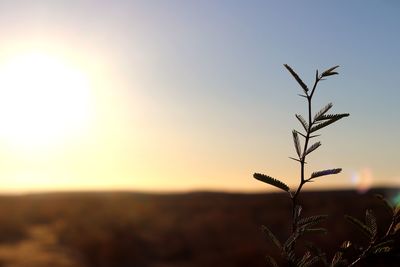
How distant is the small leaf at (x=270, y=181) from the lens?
1425 millimetres

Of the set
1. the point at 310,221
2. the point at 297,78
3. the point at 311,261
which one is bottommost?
the point at 311,261

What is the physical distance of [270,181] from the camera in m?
1.45

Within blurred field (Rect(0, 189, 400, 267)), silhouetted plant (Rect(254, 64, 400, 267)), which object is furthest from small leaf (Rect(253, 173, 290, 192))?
blurred field (Rect(0, 189, 400, 267))

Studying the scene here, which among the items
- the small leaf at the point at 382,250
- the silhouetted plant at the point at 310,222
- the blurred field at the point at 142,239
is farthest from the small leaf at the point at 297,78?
the blurred field at the point at 142,239

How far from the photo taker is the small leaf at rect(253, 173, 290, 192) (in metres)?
1.43

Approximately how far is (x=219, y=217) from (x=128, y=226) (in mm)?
4574

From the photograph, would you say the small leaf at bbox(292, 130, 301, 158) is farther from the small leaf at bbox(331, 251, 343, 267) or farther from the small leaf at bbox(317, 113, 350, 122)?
the small leaf at bbox(331, 251, 343, 267)

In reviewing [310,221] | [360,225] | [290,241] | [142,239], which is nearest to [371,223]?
[360,225]

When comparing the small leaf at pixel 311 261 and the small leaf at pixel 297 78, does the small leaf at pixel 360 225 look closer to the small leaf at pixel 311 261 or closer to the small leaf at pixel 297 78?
the small leaf at pixel 311 261

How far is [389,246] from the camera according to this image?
1432 millimetres

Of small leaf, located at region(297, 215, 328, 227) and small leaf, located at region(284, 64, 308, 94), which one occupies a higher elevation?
small leaf, located at region(284, 64, 308, 94)

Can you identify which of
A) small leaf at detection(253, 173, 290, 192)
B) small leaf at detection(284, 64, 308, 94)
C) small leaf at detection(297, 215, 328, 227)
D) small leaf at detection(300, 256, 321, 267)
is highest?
small leaf at detection(284, 64, 308, 94)

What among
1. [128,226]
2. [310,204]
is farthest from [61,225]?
[310,204]

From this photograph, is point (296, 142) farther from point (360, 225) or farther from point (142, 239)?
point (142, 239)
